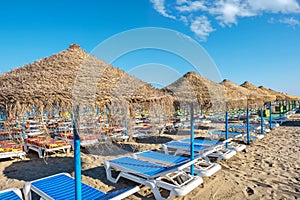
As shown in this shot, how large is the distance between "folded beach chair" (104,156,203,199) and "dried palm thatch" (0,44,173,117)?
4.07 feet

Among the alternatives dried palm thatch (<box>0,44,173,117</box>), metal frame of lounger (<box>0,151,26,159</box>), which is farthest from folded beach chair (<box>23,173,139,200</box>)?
metal frame of lounger (<box>0,151,26,159</box>)

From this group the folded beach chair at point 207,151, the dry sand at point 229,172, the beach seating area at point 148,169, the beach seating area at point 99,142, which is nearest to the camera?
the beach seating area at point 99,142

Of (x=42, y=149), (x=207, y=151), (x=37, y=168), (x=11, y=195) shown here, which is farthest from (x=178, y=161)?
(x=42, y=149)

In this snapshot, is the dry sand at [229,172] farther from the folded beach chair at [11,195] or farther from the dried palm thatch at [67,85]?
the dried palm thatch at [67,85]

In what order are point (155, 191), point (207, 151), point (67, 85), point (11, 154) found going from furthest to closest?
point (11, 154)
point (207, 151)
point (155, 191)
point (67, 85)

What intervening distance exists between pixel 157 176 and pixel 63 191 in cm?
128

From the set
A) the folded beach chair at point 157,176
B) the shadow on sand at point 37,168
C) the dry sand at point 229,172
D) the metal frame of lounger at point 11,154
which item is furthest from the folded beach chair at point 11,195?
the metal frame of lounger at point 11,154

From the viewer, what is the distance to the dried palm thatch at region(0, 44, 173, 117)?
175 cm

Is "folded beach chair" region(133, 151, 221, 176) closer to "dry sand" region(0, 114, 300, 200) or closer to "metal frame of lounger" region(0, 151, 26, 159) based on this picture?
"dry sand" region(0, 114, 300, 200)

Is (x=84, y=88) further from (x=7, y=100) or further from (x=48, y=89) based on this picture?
(x=7, y=100)

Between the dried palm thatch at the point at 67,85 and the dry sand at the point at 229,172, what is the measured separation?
1.78m

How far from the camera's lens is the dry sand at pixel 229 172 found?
3.30 m

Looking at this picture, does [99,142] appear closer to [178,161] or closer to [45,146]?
[45,146]

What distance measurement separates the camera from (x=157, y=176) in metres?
3.14
